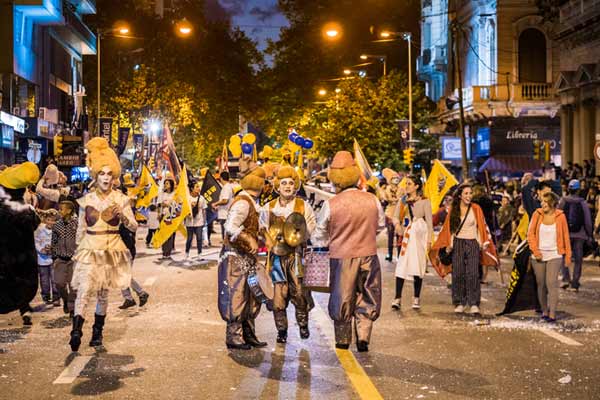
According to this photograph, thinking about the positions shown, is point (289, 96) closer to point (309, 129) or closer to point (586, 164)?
point (309, 129)

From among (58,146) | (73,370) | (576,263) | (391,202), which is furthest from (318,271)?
(58,146)

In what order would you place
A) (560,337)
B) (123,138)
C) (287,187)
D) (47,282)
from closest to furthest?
(287,187), (560,337), (47,282), (123,138)

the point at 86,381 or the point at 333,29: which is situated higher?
the point at 333,29

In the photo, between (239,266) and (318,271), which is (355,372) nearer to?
(318,271)

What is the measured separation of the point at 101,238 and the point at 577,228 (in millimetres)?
8449

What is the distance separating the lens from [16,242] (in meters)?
9.54

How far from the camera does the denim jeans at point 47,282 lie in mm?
13320

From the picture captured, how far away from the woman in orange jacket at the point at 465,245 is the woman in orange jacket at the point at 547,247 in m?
0.58

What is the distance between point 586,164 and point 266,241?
2406 centimetres

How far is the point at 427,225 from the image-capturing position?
13094 millimetres

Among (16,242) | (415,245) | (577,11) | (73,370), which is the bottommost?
(73,370)

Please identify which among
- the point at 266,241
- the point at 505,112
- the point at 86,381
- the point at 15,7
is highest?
the point at 15,7

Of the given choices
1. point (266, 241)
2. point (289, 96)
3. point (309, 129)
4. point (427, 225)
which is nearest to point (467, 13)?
point (309, 129)

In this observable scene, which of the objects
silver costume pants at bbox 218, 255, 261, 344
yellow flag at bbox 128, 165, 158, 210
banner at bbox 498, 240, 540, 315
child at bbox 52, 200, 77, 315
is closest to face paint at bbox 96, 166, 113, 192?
silver costume pants at bbox 218, 255, 261, 344
